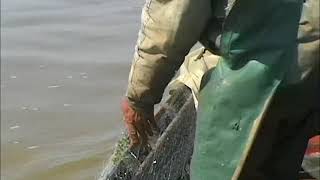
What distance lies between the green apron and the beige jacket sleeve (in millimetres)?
122

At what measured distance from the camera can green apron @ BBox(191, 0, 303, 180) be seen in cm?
263

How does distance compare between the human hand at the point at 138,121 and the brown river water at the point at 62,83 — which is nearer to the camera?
the human hand at the point at 138,121

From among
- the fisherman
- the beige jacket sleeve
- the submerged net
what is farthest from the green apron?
the submerged net

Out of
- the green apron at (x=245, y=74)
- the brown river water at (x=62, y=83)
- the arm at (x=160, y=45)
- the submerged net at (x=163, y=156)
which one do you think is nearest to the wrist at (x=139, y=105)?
the arm at (x=160, y=45)

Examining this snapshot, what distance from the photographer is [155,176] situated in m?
3.55

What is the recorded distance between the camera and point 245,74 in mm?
2674

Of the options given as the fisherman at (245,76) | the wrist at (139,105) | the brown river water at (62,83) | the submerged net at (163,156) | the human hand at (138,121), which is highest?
the fisherman at (245,76)

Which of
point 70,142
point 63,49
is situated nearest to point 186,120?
point 70,142

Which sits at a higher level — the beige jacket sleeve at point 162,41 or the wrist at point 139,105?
the beige jacket sleeve at point 162,41

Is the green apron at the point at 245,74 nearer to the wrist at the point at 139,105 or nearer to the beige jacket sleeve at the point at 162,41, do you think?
the beige jacket sleeve at the point at 162,41

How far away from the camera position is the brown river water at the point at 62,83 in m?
5.64

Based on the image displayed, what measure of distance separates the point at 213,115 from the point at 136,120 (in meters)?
0.37

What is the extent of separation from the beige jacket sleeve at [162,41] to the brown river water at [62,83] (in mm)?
2316

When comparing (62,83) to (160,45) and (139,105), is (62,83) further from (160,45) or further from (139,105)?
(160,45)
